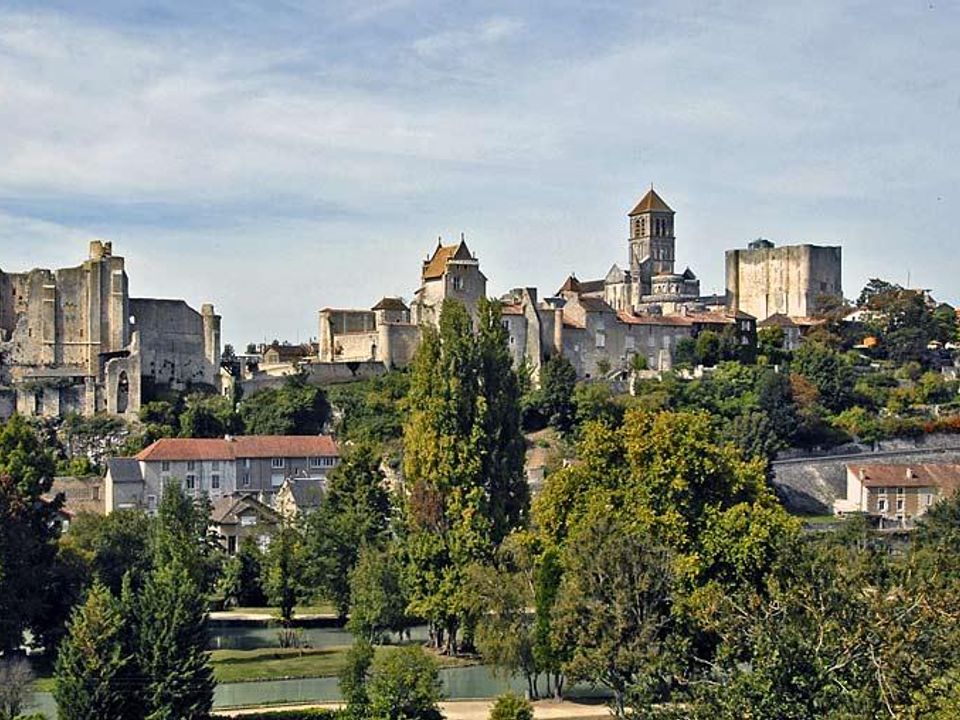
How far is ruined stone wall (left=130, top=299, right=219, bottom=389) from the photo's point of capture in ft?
221

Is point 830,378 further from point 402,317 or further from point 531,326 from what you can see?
point 402,317

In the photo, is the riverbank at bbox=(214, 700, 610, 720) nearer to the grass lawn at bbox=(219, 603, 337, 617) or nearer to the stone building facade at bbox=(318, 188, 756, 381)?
the grass lawn at bbox=(219, 603, 337, 617)

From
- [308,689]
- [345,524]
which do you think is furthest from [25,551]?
[345,524]

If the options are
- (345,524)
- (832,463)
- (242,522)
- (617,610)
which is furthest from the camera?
(832,463)

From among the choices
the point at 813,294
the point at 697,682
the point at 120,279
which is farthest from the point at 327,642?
the point at 813,294

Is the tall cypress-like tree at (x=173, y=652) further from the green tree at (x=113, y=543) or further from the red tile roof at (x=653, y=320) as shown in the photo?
the red tile roof at (x=653, y=320)

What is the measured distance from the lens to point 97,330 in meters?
67.6

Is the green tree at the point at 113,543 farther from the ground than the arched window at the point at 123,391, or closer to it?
closer to it

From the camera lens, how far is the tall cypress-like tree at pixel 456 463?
37.8 meters

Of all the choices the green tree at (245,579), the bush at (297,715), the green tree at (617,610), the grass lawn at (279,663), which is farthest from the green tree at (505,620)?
the green tree at (245,579)

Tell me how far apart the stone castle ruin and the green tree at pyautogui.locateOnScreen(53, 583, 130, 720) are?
3635 centimetres

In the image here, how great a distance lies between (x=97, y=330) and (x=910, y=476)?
3568 cm

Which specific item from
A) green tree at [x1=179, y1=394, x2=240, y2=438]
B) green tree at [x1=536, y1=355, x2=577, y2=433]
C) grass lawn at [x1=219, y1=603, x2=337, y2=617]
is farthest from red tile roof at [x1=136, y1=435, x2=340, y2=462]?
grass lawn at [x1=219, y1=603, x2=337, y2=617]

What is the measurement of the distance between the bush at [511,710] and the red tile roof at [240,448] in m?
31.1
